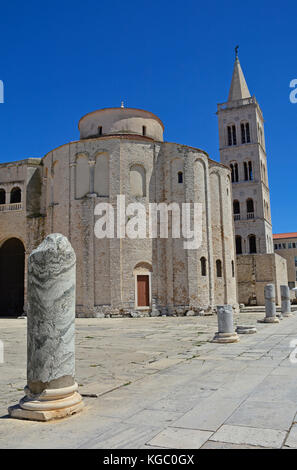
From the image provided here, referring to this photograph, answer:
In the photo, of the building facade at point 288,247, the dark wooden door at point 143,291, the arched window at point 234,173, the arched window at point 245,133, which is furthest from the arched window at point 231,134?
the dark wooden door at point 143,291

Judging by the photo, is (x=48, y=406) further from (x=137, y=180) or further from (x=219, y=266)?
(x=219, y=266)

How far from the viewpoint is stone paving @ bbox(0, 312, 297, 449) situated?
11.1ft

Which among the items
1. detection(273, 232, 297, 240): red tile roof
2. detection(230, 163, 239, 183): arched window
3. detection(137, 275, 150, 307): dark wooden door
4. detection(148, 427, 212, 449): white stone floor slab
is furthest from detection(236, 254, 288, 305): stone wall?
detection(273, 232, 297, 240): red tile roof

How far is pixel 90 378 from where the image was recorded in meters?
6.32

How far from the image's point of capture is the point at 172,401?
4664mm

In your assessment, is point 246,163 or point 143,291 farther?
point 246,163

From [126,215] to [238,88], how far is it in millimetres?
36488

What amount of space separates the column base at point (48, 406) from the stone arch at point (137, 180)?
2054 centimetres

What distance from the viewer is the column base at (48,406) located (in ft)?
13.4

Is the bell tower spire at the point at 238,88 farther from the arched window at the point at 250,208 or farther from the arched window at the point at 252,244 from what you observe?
the arched window at the point at 252,244

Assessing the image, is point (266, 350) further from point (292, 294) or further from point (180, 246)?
point (292, 294)

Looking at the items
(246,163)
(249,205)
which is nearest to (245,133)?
(246,163)

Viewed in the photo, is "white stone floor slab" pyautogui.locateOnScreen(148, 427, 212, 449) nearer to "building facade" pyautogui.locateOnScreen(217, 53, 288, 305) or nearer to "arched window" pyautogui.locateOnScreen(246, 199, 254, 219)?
"building facade" pyautogui.locateOnScreen(217, 53, 288, 305)
